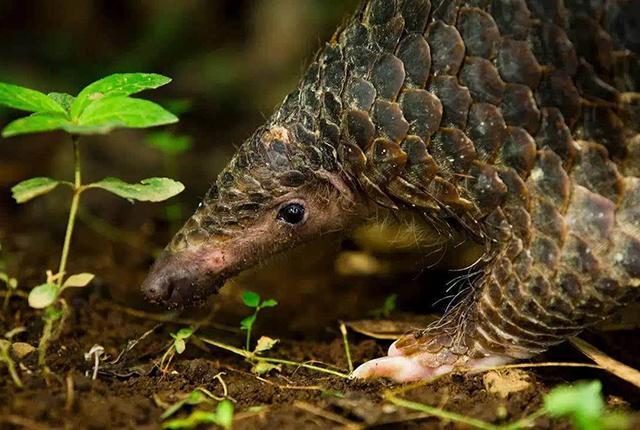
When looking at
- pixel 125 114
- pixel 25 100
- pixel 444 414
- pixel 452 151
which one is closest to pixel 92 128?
pixel 125 114

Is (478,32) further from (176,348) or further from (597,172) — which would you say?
(176,348)

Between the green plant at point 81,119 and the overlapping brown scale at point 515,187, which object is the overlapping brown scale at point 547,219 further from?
the green plant at point 81,119

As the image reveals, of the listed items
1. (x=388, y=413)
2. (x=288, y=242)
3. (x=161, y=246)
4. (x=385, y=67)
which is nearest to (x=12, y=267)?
(x=161, y=246)

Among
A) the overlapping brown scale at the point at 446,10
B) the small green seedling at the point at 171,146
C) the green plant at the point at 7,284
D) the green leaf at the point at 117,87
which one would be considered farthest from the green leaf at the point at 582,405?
the small green seedling at the point at 171,146

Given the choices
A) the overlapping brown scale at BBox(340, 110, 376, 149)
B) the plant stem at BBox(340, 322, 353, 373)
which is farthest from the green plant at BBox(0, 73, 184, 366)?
the plant stem at BBox(340, 322, 353, 373)

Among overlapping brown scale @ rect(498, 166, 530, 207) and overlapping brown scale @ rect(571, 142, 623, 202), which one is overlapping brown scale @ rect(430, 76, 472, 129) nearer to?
overlapping brown scale @ rect(498, 166, 530, 207)

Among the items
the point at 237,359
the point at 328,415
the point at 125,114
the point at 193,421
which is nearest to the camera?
the point at 193,421

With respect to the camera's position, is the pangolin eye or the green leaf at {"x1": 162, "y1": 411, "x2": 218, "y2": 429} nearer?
the green leaf at {"x1": 162, "y1": 411, "x2": 218, "y2": 429}
